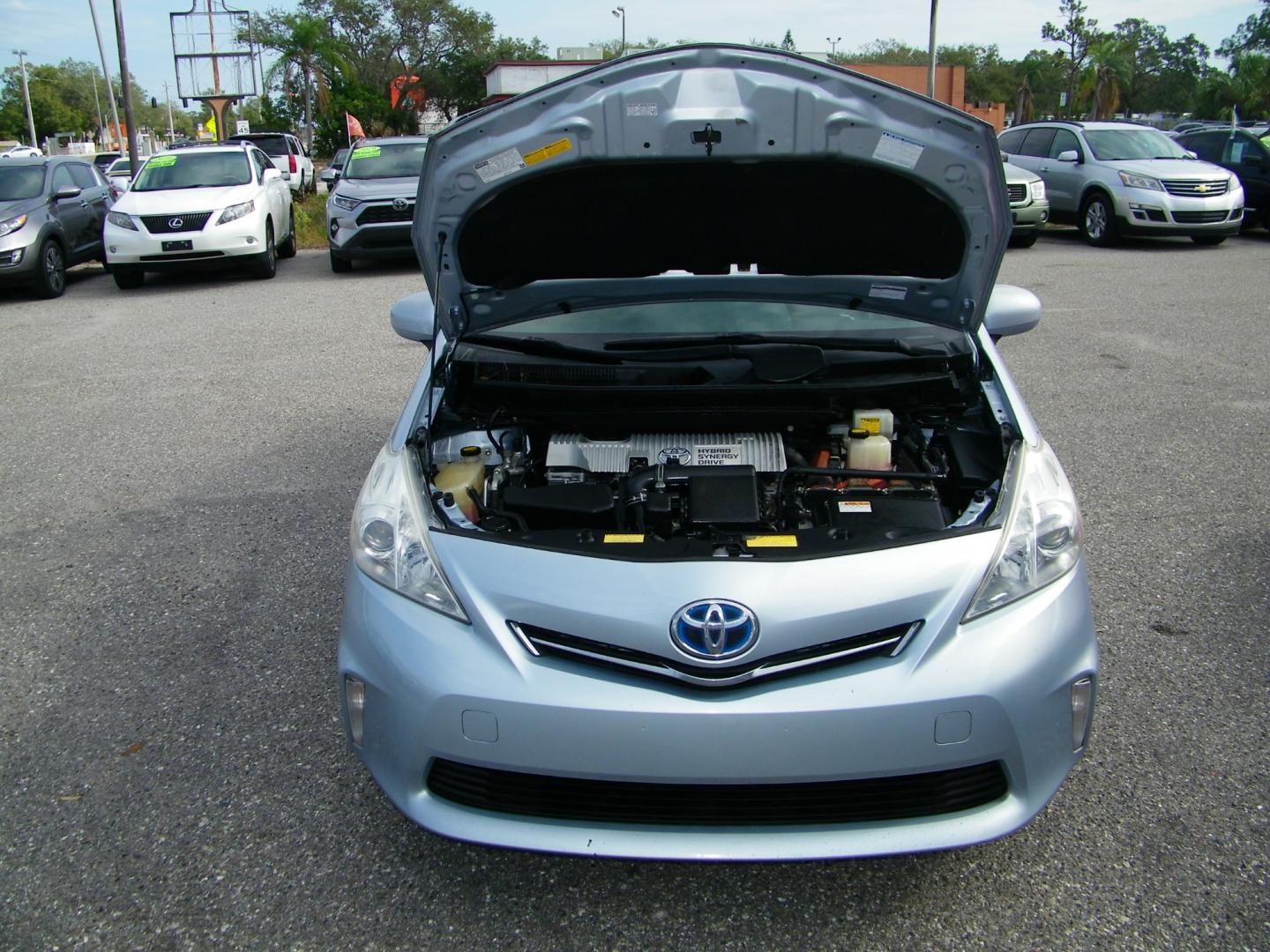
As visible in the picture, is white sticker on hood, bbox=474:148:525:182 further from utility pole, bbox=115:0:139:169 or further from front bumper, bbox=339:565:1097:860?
utility pole, bbox=115:0:139:169

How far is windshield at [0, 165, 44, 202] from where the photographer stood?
38.9 ft

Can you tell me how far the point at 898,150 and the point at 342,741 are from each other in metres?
2.31

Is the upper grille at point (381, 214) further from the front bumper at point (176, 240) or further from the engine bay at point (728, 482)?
the engine bay at point (728, 482)

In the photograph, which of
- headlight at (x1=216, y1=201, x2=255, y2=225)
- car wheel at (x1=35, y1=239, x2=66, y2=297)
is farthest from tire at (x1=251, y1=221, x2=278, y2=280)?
car wheel at (x1=35, y1=239, x2=66, y2=297)

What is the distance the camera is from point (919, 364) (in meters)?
3.18

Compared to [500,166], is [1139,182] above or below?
below

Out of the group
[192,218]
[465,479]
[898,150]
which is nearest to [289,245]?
[192,218]

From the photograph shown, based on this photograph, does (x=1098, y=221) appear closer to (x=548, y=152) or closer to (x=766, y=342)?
(x=766, y=342)

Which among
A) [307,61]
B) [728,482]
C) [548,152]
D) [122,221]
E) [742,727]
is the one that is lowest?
[742,727]

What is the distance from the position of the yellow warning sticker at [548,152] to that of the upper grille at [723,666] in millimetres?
1328

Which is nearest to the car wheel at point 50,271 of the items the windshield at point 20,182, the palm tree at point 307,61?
the windshield at point 20,182

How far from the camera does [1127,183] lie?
13078 mm

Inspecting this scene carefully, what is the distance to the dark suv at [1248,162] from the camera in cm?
1439

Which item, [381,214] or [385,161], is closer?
[381,214]
